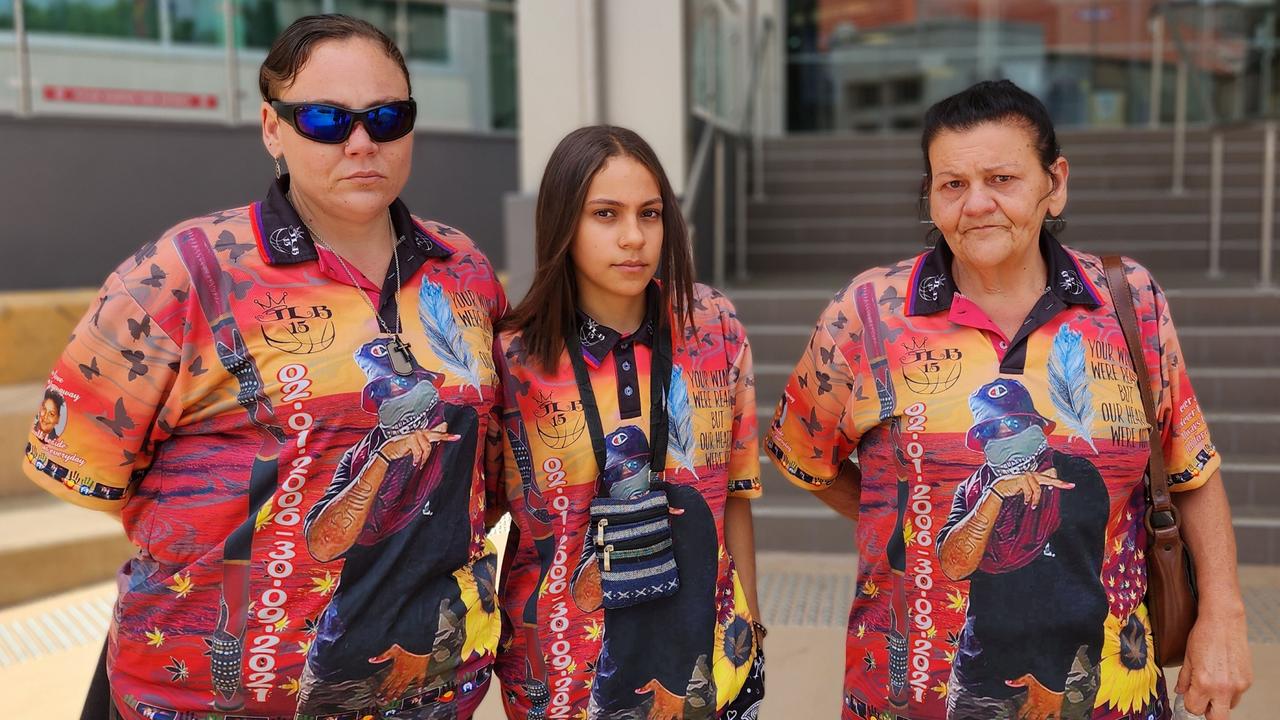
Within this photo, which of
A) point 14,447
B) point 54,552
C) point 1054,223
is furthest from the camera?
point 14,447

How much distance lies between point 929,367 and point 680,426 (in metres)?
0.44

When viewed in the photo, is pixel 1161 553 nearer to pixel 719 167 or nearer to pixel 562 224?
pixel 562 224

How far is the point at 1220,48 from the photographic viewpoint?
7504 mm

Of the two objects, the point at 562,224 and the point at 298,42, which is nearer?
the point at 298,42

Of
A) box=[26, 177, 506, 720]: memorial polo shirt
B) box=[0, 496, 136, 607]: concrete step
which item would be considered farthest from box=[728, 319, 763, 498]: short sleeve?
box=[0, 496, 136, 607]: concrete step

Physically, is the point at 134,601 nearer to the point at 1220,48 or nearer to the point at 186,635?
the point at 186,635

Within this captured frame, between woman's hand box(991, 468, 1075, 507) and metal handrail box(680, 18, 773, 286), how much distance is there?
359cm

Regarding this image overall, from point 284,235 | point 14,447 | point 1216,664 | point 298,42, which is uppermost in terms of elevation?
point 298,42

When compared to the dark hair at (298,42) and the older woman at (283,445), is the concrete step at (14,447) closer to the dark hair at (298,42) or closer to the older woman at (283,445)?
the older woman at (283,445)

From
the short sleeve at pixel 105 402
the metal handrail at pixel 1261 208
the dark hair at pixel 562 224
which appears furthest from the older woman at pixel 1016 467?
the metal handrail at pixel 1261 208

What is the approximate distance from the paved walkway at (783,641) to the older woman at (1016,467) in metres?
1.56

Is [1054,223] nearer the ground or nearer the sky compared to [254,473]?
nearer the sky

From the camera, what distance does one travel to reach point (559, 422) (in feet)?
6.66

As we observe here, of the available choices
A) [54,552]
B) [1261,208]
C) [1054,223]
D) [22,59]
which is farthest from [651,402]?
[1261,208]
